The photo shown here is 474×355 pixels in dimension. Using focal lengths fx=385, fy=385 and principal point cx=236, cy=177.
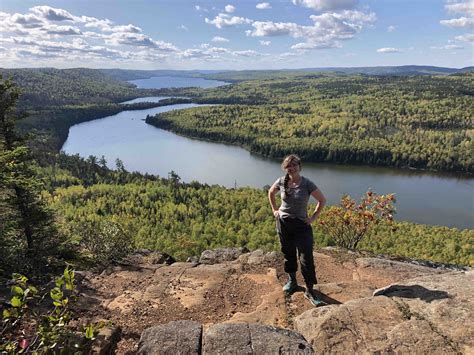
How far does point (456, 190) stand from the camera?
293 ft

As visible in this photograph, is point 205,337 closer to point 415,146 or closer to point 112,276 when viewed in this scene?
point 112,276

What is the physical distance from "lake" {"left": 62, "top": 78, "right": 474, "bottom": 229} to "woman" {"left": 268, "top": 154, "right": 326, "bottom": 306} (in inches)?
2668

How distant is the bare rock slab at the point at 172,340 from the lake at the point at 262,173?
70813 mm

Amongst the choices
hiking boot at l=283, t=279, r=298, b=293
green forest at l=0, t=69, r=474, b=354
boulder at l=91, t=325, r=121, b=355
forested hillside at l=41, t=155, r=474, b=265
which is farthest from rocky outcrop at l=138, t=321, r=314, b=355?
forested hillside at l=41, t=155, r=474, b=265

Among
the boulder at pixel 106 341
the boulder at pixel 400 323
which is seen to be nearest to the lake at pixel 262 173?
the boulder at pixel 400 323

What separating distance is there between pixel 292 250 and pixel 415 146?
4886 inches

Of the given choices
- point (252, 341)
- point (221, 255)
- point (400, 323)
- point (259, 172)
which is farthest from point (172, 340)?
point (259, 172)

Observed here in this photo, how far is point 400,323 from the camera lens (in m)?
7.05

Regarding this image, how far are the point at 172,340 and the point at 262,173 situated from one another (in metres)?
98.8

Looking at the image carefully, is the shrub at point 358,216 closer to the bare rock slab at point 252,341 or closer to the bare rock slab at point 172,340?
the bare rock slab at point 252,341

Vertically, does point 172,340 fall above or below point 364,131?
above

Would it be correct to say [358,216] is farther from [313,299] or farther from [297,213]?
[297,213]

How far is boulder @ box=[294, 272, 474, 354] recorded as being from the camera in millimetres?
6391

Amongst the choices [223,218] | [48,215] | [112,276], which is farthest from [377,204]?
[223,218]
